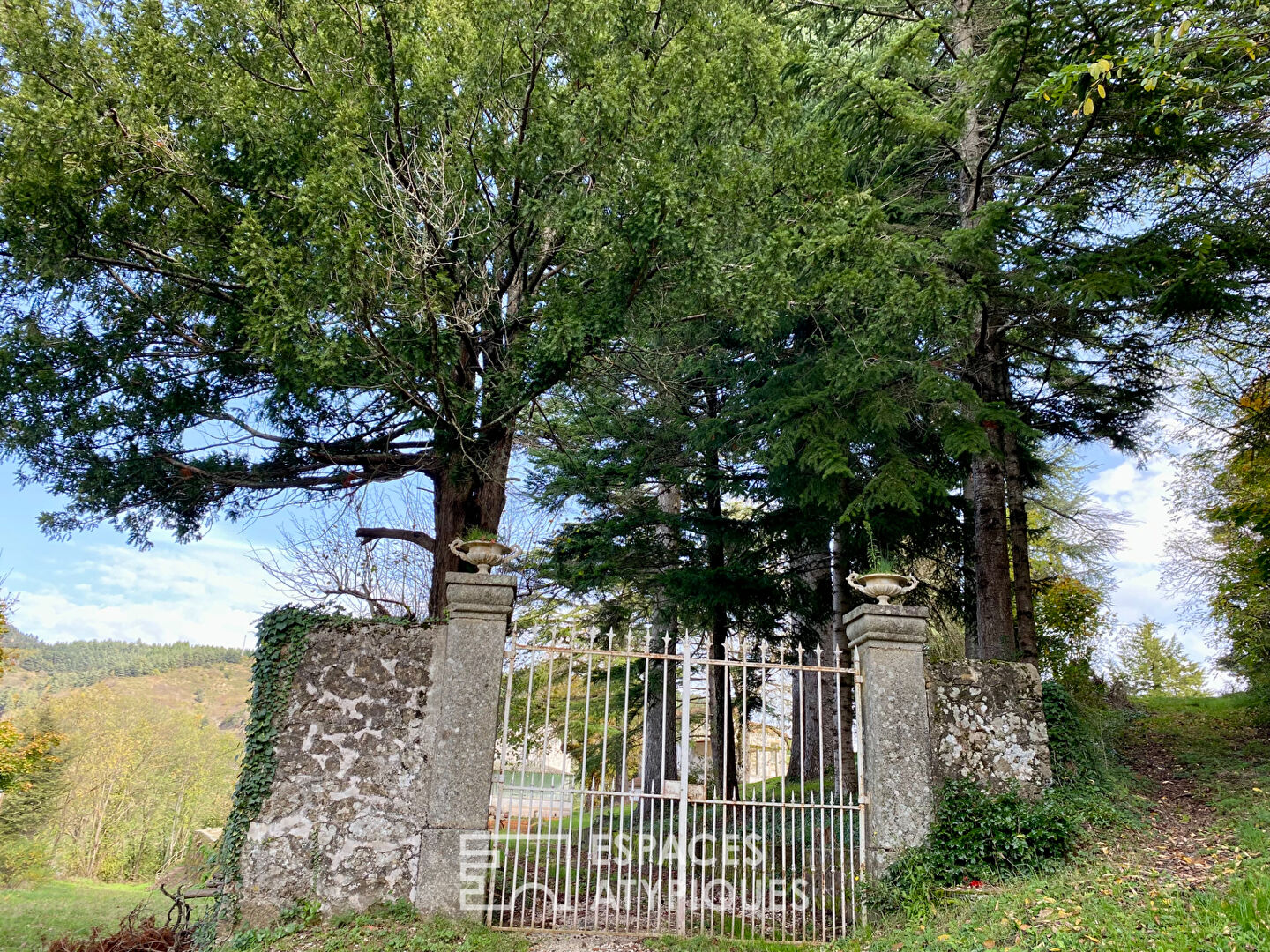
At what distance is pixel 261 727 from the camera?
5652 millimetres

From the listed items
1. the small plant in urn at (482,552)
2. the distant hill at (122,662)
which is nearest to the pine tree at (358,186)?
the small plant in urn at (482,552)

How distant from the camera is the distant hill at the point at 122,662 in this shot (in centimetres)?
3325

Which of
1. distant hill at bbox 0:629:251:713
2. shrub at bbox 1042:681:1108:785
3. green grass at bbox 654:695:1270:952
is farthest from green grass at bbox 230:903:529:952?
distant hill at bbox 0:629:251:713

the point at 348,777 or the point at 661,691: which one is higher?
the point at 661,691

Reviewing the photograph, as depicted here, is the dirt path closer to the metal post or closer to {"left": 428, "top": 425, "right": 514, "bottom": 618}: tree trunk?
the metal post

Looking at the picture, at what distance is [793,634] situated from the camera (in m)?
10.6

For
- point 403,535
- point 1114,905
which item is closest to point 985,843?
point 1114,905

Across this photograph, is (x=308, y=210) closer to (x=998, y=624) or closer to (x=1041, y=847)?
(x=1041, y=847)

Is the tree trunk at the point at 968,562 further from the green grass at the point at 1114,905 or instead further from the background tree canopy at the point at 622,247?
the green grass at the point at 1114,905

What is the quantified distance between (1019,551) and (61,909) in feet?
57.2

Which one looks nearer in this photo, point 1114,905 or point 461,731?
point 1114,905

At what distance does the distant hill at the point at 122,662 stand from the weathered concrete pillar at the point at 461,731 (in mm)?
31744

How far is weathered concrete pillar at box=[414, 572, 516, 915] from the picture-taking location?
212 inches

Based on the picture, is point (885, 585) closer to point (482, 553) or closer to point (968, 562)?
point (482, 553)
